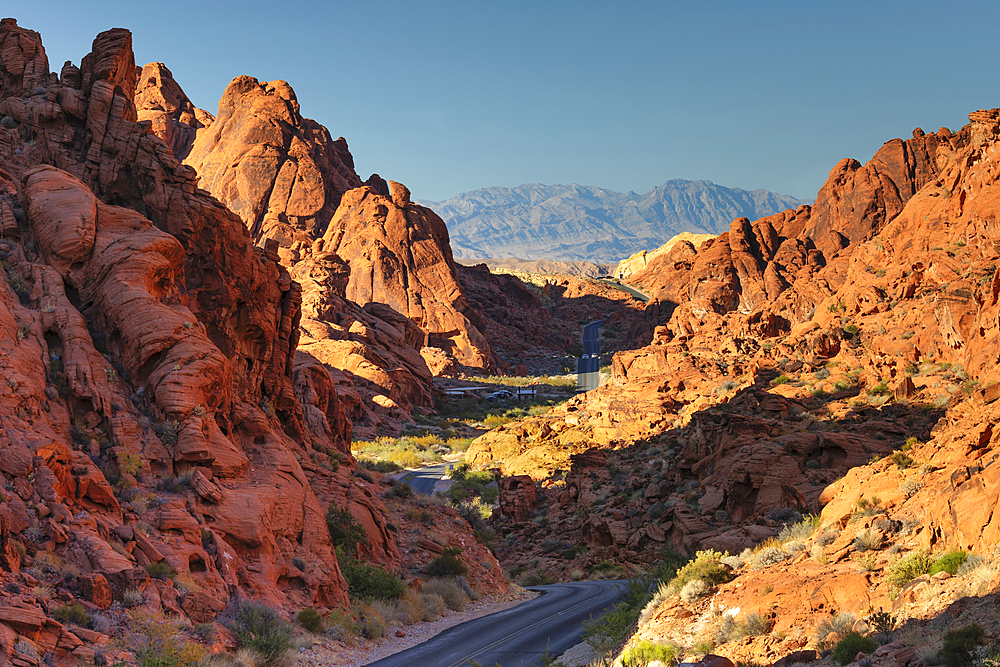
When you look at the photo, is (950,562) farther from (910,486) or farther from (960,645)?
(910,486)

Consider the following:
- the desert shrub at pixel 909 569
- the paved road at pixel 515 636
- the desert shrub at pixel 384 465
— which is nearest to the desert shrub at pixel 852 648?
the desert shrub at pixel 909 569

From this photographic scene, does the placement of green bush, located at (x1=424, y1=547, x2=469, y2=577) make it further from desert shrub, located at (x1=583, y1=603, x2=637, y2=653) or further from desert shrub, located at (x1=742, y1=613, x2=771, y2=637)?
desert shrub, located at (x1=742, y1=613, x2=771, y2=637)

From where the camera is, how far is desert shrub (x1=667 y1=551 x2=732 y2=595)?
1603 centimetres

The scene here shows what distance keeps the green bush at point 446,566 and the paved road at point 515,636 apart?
251 centimetres

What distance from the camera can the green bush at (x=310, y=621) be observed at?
16797 millimetres

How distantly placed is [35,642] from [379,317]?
246ft

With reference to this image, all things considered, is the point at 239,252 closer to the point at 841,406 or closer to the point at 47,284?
the point at 47,284

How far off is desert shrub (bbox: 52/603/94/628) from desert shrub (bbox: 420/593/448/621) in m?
11.1

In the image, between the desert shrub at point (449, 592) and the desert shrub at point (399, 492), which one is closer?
the desert shrub at point (449, 592)

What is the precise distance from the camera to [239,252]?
23594 mm

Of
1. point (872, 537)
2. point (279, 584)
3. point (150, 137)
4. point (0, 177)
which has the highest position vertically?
point (150, 137)

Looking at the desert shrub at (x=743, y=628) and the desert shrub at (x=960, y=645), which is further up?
the desert shrub at (x=960, y=645)

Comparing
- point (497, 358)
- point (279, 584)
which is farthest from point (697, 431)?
point (497, 358)

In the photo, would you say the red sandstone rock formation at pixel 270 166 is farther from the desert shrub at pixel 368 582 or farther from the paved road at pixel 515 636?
the paved road at pixel 515 636
